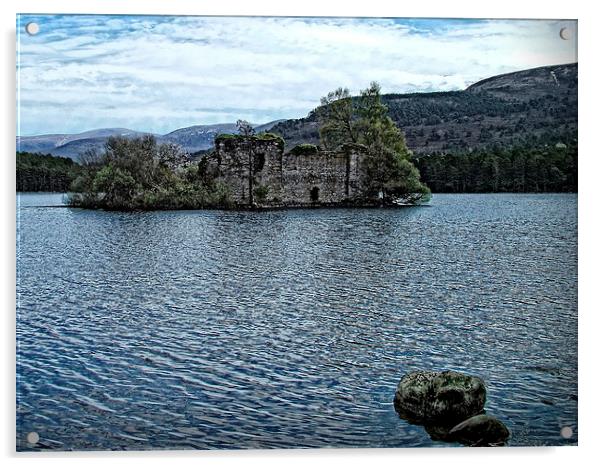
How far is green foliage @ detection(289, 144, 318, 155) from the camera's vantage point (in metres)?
8.68

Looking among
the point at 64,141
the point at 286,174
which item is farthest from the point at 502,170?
the point at 64,141

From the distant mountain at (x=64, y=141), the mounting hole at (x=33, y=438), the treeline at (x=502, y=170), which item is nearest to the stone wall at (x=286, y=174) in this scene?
the treeline at (x=502, y=170)

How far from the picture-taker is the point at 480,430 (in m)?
7.03

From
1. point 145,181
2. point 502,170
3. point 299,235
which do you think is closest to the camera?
point 502,170

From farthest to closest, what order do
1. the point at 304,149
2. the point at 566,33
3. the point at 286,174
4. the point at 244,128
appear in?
the point at 286,174, the point at 304,149, the point at 244,128, the point at 566,33

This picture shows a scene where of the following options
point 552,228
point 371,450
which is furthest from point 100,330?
point 552,228

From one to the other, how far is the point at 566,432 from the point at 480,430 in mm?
832

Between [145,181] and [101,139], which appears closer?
[101,139]

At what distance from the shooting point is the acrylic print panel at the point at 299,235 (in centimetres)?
709

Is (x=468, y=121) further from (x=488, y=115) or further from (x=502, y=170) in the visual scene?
(x=502, y=170)

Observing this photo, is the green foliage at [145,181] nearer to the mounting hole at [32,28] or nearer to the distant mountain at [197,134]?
the distant mountain at [197,134]

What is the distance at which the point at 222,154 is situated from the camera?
8562mm

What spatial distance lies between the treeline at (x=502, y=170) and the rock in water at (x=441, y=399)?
6.73 feet

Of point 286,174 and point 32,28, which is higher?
point 32,28
